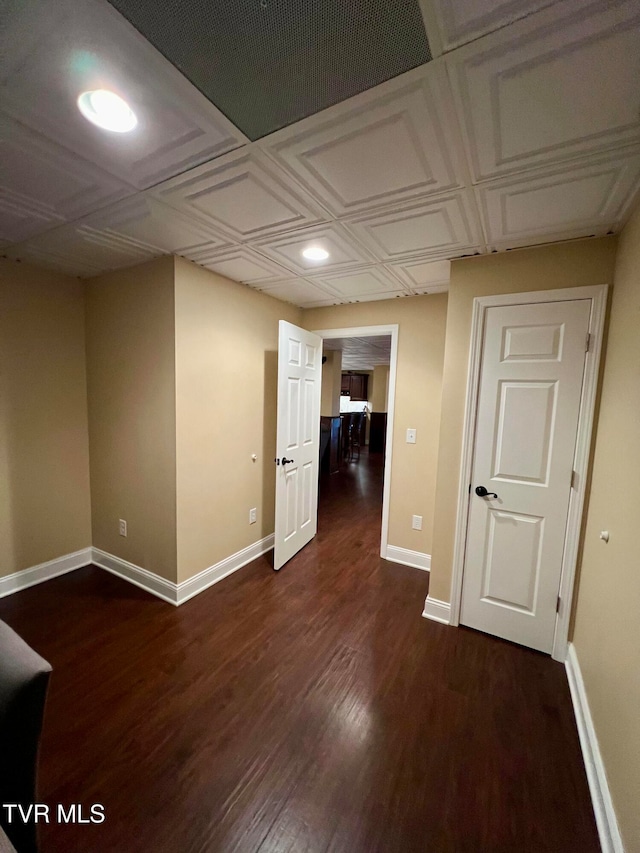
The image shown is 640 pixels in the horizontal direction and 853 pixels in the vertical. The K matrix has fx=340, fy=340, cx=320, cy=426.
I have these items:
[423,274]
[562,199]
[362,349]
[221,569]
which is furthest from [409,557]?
[362,349]

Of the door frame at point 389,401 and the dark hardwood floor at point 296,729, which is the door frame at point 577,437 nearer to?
the dark hardwood floor at point 296,729

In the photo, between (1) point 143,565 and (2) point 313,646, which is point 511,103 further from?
(1) point 143,565

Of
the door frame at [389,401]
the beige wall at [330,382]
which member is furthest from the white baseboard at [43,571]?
the beige wall at [330,382]

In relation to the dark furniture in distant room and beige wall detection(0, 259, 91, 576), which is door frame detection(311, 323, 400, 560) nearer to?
beige wall detection(0, 259, 91, 576)

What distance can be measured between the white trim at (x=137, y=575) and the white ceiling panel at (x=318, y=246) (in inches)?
90.7

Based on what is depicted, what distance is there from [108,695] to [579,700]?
7.41 feet

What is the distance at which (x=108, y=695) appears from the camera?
1.65m

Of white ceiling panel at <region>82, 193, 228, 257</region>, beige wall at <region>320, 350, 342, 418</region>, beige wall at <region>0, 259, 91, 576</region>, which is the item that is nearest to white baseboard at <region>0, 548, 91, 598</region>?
beige wall at <region>0, 259, 91, 576</region>

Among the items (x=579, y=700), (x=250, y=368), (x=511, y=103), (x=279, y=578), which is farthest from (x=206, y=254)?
(x=579, y=700)

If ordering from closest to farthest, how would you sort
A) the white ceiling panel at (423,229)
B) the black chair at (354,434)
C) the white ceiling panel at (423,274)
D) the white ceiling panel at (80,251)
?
the white ceiling panel at (423,229), the white ceiling panel at (80,251), the white ceiling panel at (423,274), the black chair at (354,434)

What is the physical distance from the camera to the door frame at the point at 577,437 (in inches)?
70.0

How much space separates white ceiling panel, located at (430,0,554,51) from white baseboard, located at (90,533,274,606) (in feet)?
9.41

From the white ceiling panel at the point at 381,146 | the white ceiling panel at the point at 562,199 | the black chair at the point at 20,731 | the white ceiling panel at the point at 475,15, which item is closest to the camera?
the white ceiling panel at the point at 475,15

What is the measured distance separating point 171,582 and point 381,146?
2.69 m
